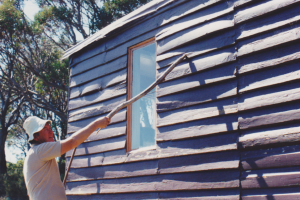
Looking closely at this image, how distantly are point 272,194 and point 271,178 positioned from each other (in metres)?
0.15

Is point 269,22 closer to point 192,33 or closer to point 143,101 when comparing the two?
point 192,33

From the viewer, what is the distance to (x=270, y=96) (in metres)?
2.88

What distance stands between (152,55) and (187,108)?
4.55 ft

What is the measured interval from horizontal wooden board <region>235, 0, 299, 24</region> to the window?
5.10ft

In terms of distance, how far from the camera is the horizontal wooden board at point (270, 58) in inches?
111

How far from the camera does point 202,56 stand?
143 inches

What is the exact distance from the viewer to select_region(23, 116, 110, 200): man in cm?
285

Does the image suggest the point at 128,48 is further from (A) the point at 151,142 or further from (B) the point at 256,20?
(B) the point at 256,20

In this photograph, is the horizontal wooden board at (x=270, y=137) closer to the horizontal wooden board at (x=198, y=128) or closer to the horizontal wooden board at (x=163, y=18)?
the horizontal wooden board at (x=198, y=128)

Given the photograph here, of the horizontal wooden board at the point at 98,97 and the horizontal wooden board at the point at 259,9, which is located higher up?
the horizontal wooden board at the point at 259,9

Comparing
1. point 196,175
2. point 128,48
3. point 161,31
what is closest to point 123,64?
point 128,48

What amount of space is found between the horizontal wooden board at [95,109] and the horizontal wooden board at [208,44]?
1.26 meters

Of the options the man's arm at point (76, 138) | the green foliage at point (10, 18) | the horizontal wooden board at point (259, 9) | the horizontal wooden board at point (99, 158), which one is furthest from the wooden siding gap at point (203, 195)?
the green foliage at point (10, 18)

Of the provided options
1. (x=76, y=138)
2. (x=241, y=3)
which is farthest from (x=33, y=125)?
(x=241, y=3)
